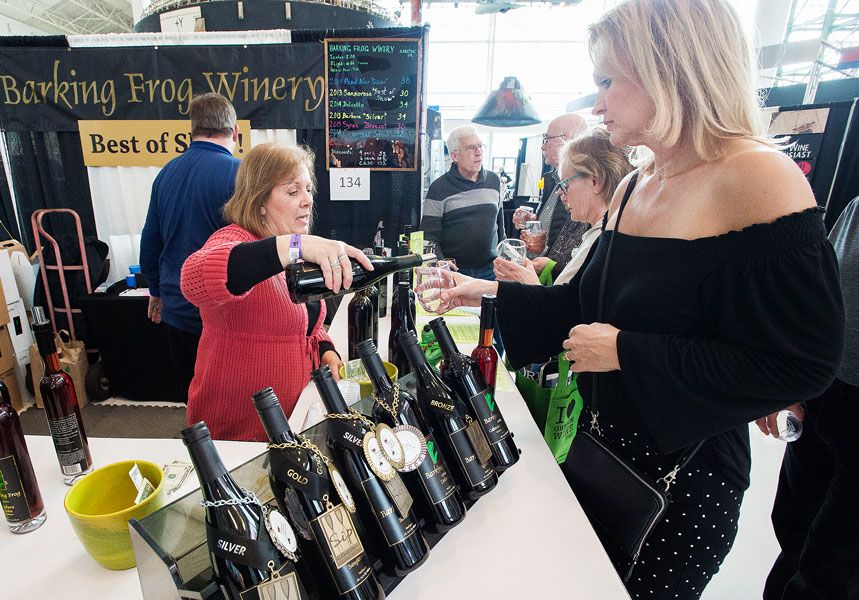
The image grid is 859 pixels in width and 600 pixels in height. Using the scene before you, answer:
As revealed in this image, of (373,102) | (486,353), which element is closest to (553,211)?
(373,102)

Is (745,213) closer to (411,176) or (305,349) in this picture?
(305,349)

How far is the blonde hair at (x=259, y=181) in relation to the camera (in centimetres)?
145

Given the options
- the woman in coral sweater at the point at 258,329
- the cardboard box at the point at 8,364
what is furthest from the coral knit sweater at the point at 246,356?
the cardboard box at the point at 8,364

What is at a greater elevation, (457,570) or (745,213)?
(745,213)

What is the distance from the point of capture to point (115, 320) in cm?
326

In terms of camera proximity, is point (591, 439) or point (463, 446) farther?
point (591, 439)

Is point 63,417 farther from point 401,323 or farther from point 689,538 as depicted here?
point 689,538

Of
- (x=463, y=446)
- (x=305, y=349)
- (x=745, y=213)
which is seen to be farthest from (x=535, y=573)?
(x=305, y=349)

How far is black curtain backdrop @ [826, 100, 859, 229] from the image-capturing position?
232 centimetres

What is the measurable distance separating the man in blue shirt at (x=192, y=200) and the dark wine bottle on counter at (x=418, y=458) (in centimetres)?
174

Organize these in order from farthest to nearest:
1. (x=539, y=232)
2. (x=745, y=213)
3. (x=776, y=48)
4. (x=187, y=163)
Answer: (x=776, y=48)
(x=539, y=232)
(x=187, y=163)
(x=745, y=213)

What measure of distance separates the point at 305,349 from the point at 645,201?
1.08m

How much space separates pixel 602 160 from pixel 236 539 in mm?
1701

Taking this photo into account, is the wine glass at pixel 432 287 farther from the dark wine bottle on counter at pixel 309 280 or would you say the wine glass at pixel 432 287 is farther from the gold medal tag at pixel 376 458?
the gold medal tag at pixel 376 458
